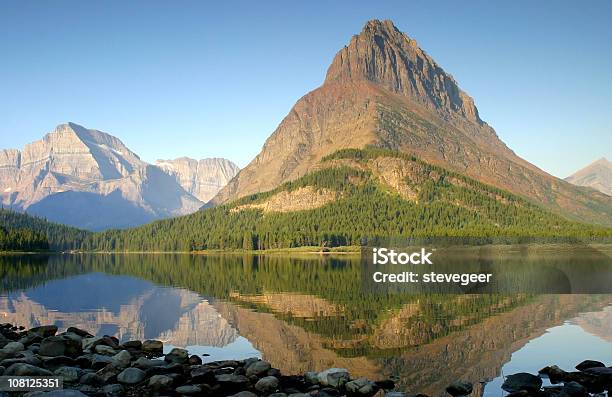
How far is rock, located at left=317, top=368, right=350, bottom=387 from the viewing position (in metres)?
32.9

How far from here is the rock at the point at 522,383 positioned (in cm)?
3334

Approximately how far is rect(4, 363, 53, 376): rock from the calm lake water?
15.2 metres

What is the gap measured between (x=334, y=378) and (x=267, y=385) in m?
4.25

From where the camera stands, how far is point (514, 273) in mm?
122312

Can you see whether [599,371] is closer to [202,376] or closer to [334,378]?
[334,378]

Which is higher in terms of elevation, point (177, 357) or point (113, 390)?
point (113, 390)

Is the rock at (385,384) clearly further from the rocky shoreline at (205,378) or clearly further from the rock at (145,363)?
the rock at (145,363)

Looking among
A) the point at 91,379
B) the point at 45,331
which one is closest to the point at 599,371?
the point at 91,379

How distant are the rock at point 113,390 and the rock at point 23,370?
4232 mm

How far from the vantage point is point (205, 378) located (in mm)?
33031

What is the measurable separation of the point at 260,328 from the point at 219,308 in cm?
1790

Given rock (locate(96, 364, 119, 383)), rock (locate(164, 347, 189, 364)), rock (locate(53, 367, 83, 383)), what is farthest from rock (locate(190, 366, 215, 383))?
rock (locate(53, 367, 83, 383))

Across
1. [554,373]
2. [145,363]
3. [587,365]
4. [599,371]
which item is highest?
[145,363]

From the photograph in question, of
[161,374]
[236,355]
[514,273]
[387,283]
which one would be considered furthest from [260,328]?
[514,273]
